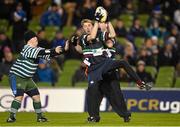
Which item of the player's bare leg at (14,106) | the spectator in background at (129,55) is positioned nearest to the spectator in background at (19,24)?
the spectator in background at (129,55)

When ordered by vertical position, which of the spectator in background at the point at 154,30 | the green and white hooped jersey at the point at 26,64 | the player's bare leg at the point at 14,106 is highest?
the spectator in background at the point at 154,30

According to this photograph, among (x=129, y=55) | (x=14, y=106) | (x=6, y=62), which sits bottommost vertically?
(x=14, y=106)

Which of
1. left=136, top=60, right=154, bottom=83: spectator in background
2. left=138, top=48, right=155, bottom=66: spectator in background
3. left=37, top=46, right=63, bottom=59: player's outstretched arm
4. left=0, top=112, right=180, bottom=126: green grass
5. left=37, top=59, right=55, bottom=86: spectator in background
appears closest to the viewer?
left=0, top=112, right=180, bottom=126: green grass

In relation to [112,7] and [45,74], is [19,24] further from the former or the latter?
[45,74]

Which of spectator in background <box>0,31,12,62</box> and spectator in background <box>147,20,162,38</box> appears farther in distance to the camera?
spectator in background <box>147,20,162,38</box>

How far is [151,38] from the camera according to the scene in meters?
25.6

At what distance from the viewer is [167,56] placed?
81.5 feet

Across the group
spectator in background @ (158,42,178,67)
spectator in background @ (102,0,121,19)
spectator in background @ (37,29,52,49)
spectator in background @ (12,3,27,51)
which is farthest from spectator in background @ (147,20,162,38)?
spectator in background @ (12,3,27,51)

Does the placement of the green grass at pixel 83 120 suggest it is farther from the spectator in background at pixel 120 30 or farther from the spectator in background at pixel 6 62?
the spectator in background at pixel 120 30

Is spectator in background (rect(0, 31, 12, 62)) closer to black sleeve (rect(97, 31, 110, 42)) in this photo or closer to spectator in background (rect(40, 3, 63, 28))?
spectator in background (rect(40, 3, 63, 28))

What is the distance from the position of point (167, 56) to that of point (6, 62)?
551cm

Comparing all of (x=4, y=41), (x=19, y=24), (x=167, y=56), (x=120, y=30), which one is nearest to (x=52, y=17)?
(x=19, y=24)

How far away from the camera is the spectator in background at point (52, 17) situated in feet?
89.7

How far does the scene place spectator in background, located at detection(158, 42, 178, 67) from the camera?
976 inches
